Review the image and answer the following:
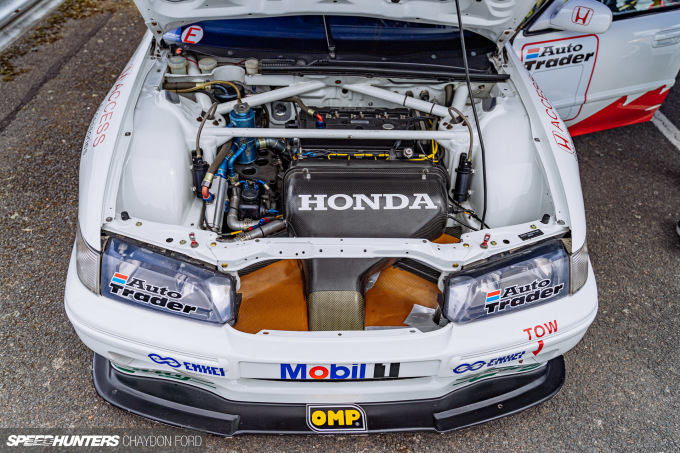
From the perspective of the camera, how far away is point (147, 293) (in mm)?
1980

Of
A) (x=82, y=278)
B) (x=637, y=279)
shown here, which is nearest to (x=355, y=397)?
(x=82, y=278)

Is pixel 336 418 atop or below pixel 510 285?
below

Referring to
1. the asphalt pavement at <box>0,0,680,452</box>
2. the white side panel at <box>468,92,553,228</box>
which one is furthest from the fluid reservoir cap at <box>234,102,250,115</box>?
the asphalt pavement at <box>0,0,680,452</box>

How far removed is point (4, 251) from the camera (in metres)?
3.20

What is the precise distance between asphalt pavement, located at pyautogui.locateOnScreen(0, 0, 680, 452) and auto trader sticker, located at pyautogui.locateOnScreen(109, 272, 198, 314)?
0.73 meters

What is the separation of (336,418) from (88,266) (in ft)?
3.55

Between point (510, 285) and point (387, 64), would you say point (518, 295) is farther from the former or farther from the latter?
point (387, 64)

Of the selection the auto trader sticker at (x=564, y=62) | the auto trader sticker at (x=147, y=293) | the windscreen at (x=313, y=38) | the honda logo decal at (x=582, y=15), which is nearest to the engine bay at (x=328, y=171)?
the windscreen at (x=313, y=38)

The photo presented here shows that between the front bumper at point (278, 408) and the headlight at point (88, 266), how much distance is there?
1.49 ft

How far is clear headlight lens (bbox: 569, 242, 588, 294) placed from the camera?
2.13 m

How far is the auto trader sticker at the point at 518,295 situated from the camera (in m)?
2.04

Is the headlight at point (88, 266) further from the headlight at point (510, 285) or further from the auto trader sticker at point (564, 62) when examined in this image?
the auto trader sticker at point (564, 62)

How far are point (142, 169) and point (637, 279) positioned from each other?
8.86 ft

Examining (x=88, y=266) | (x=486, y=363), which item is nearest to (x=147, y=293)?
(x=88, y=266)
